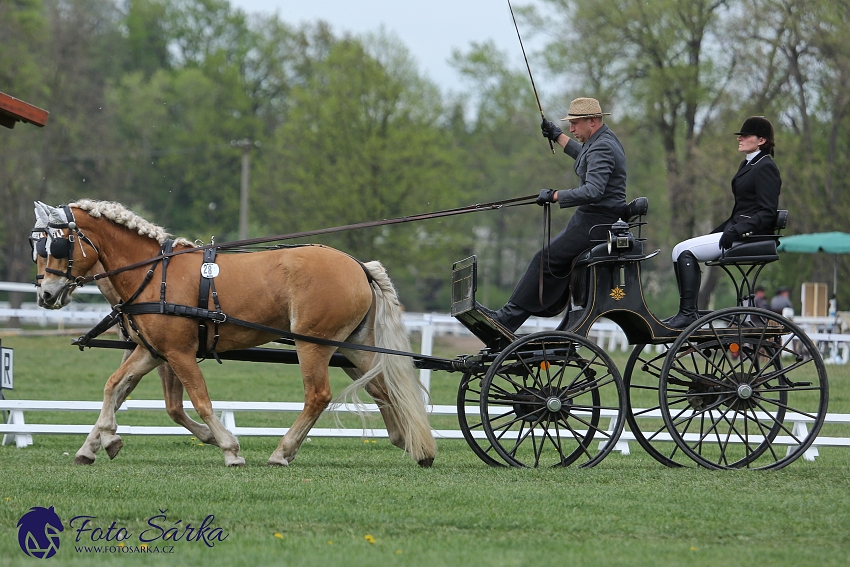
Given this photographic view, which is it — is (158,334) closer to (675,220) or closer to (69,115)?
(675,220)

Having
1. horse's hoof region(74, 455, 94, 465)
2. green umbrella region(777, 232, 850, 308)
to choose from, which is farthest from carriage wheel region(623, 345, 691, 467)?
green umbrella region(777, 232, 850, 308)

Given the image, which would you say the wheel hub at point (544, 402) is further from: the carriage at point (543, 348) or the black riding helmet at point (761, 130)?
the black riding helmet at point (761, 130)

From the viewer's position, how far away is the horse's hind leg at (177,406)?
27.2 ft

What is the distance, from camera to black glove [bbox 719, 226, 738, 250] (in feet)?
24.7

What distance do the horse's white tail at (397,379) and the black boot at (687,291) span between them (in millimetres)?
1910

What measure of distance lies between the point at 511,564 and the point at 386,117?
103ft

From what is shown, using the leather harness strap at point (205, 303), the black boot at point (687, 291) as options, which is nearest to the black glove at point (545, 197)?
the black boot at point (687, 291)

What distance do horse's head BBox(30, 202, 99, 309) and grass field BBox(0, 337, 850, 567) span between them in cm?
125

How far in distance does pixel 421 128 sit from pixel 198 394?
28.5m

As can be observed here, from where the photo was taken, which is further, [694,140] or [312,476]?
[694,140]

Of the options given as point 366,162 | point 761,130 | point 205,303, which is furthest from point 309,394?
point 366,162

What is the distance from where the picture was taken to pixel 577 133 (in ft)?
26.2

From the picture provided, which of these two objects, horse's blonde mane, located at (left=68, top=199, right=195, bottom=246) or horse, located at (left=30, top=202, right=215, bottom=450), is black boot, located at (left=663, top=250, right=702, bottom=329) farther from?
horse's blonde mane, located at (left=68, top=199, right=195, bottom=246)

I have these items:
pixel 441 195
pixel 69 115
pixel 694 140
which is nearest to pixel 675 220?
pixel 694 140
